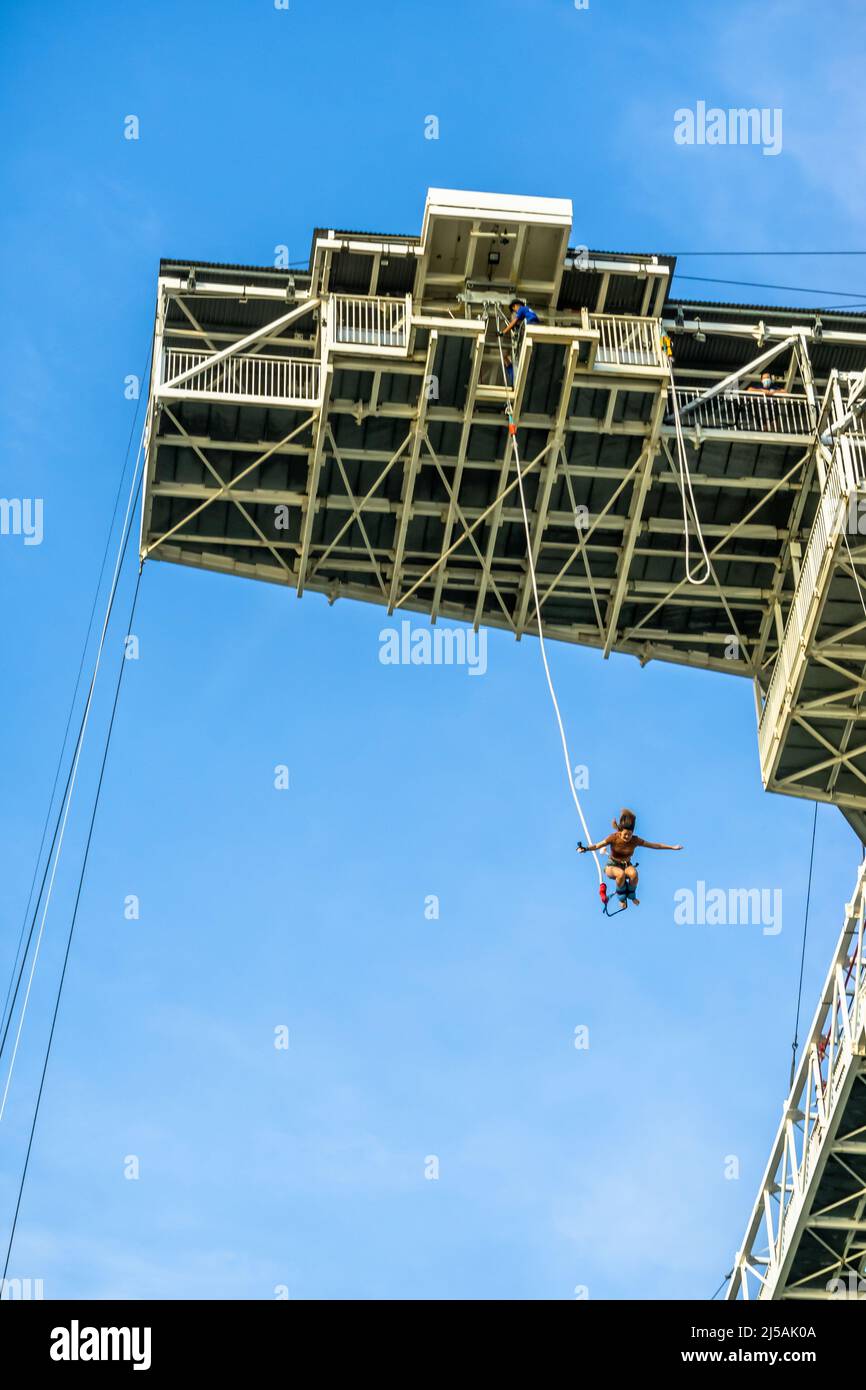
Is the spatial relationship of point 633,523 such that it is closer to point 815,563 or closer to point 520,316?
point 815,563

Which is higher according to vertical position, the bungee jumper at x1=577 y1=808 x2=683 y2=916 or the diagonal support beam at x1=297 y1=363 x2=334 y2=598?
the diagonal support beam at x1=297 y1=363 x2=334 y2=598

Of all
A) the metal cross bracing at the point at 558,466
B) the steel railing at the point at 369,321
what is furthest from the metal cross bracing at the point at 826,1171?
the steel railing at the point at 369,321

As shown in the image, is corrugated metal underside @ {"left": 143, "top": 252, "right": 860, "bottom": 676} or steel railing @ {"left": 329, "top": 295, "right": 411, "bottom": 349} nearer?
steel railing @ {"left": 329, "top": 295, "right": 411, "bottom": 349}

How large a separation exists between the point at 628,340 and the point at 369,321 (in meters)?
4.20

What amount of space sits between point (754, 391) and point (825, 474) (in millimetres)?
2625

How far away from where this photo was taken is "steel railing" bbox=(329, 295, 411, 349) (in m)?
37.9

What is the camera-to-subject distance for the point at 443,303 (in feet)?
127

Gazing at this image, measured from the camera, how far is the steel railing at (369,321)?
37875mm

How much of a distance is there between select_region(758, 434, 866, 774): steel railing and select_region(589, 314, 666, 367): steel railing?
3461mm

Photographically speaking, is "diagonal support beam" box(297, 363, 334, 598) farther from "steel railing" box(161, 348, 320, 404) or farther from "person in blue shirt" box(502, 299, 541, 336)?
"person in blue shirt" box(502, 299, 541, 336)

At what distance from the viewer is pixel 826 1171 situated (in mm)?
39406

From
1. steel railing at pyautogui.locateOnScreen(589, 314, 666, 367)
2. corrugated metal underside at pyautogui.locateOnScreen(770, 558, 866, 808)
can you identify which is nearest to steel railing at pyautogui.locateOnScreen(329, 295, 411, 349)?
steel railing at pyautogui.locateOnScreen(589, 314, 666, 367)
